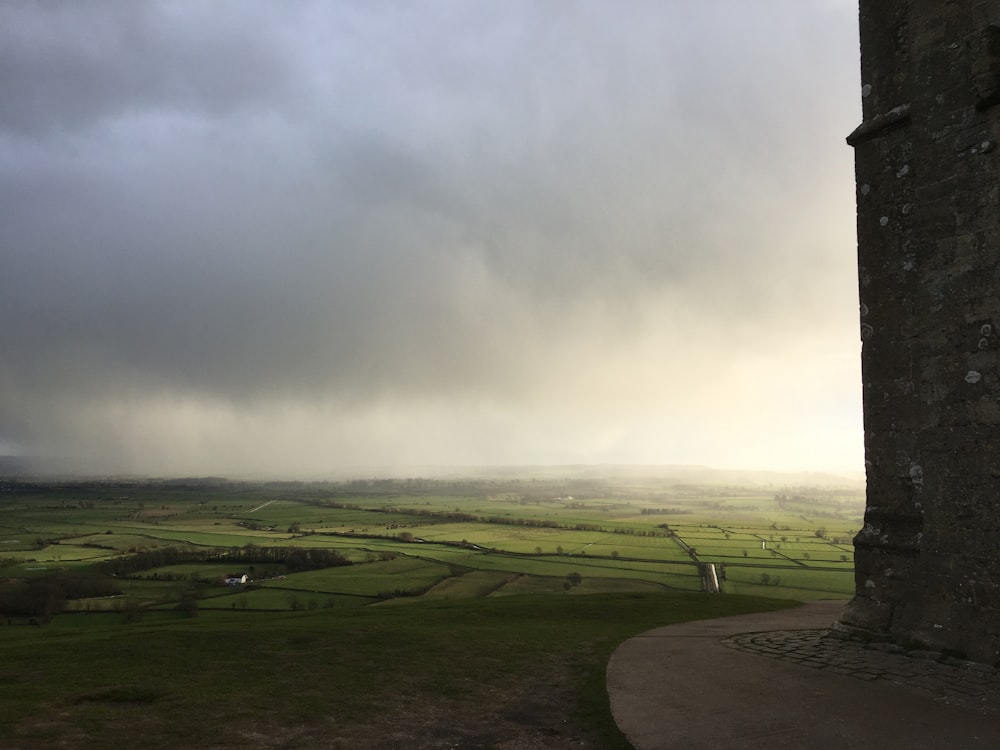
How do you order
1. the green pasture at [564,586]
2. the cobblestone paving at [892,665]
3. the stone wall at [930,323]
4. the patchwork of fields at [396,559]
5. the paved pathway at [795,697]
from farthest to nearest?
the green pasture at [564,586] < the patchwork of fields at [396,559] < the stone wall at [930,323] < the cobblestone paving at [892,665] < the paved pathway at [795,697]

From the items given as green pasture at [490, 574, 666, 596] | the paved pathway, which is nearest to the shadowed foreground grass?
the paved pathway

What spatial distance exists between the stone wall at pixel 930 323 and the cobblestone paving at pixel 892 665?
1.41 ft

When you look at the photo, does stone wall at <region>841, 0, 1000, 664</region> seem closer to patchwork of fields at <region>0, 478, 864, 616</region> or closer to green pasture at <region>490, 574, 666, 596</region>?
patchwork of fields at <region>0, 478, 864, 616</region>

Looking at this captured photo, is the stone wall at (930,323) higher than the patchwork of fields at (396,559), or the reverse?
the stone wall at (930,323)

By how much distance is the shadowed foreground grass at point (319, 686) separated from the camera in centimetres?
721

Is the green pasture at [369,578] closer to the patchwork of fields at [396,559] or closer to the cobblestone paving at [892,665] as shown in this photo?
the patchwork of fields at [396,559]

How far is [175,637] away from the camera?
478 inches

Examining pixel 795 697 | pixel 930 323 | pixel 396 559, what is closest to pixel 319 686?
pixel 795 697

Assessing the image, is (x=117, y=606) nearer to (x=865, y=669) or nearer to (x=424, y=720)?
(x=424, y=720)

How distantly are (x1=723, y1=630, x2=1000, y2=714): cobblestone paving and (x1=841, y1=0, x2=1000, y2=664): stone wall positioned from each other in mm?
430

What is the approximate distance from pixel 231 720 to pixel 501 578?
139ft

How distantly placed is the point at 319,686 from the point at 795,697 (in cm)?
702

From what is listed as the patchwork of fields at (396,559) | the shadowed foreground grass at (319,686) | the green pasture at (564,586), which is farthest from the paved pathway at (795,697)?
the green pasture at (564,586)

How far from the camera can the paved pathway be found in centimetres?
714
